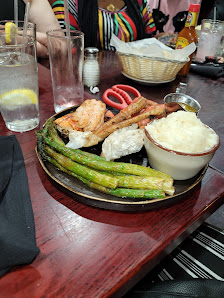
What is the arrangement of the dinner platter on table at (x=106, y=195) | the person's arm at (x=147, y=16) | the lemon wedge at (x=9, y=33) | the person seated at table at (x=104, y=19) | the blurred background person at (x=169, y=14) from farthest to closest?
the blurred background person at (x=169, y=14)
the person's arm at (x=147, y=16)
the person seated at table at (x=104, y=19)
the lemon wedge at (x=9, y=33)
the dinner platter on table at (x=106, y=195)

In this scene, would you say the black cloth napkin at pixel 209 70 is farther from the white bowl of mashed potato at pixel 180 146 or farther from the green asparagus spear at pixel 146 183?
the green asparagus spear at pixel 146 183

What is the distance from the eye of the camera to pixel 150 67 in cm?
211

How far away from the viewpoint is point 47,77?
2.22m

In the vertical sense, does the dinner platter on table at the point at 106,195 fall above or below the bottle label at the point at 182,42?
below

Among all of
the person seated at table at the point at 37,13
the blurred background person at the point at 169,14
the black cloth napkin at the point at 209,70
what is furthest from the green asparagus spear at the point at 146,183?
the blurred background person at the point at 169,14

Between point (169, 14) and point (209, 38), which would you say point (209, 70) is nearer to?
point (209, 38)

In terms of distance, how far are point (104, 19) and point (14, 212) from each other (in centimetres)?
415

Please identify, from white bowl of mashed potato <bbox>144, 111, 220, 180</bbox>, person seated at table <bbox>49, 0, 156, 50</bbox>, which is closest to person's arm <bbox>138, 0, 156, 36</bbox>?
person seated at table <bbox>49, 0, 156, 50</bbox>

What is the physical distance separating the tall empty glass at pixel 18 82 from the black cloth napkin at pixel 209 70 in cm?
196

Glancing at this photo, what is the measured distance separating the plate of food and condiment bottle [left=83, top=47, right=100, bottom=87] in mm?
762

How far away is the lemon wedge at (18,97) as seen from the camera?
54.4 inches

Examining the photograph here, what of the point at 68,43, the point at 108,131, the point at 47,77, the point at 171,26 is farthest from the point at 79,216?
the point at 171,26

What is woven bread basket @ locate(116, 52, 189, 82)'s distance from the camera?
6.74 ft

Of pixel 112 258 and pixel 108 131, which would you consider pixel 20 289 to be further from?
pixel 108 131
